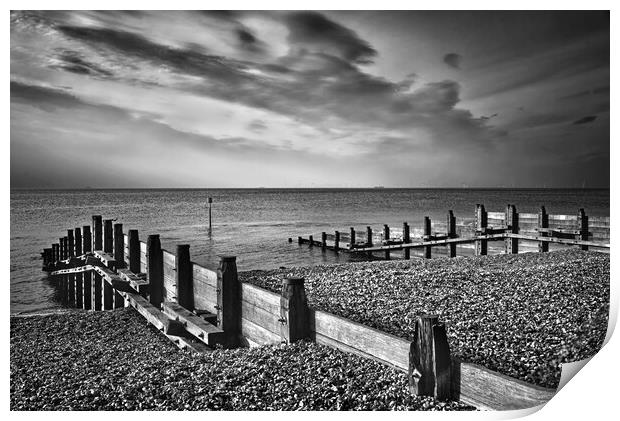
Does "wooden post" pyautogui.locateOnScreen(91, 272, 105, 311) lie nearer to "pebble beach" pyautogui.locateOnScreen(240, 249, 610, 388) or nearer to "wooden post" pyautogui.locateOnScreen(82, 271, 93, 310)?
"wooden post" pyautogui.locateOnScreen(82, 271, 93, 310)

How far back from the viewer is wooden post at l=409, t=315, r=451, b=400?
129 inches

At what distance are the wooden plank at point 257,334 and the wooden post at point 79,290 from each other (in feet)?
27.5

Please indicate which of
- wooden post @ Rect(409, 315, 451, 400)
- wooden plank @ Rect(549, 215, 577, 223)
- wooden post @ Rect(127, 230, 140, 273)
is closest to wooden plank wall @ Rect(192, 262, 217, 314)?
wooden post @ Rect(127, 230, 140, 273)

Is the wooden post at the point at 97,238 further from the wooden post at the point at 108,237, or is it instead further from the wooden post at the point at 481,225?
the wooden post at the point at 481,225

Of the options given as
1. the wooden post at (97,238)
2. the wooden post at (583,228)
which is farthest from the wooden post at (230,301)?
the wooden post at (583,228)

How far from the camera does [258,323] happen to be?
5.27 meters

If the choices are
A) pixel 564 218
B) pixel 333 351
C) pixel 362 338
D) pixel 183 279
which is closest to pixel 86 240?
pixel 183 279

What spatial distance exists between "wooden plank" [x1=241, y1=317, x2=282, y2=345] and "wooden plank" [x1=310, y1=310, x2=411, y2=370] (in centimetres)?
51

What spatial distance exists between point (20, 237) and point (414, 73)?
22810mm

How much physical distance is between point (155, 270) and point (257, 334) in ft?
10.9

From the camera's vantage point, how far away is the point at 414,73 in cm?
940

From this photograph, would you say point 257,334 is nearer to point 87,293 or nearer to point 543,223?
point 87,293

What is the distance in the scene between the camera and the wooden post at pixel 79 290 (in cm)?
1257
